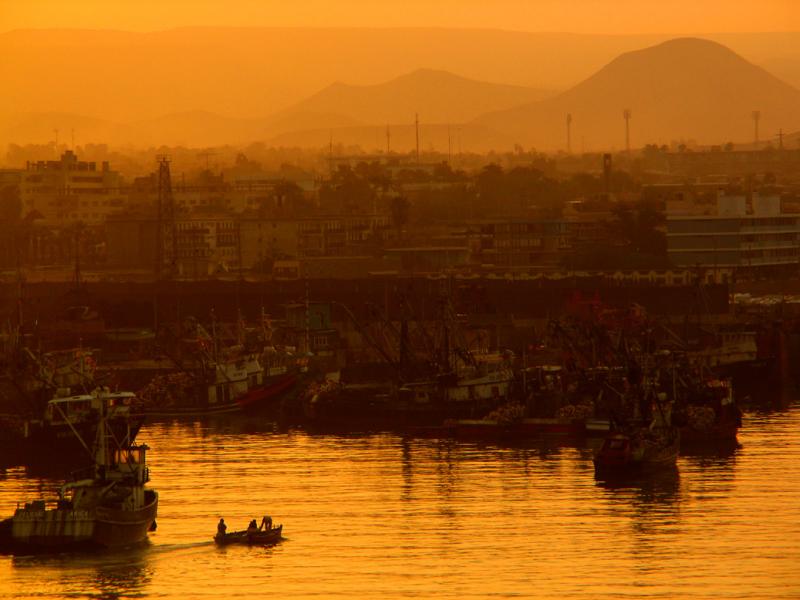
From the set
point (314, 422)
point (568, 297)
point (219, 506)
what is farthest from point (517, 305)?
point (219, 506)

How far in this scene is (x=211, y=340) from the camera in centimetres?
6831

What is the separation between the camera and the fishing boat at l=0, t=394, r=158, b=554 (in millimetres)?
37969

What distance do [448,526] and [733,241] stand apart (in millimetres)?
58727

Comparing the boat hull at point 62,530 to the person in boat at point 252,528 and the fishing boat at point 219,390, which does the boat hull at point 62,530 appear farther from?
the fishing boat at point 219,390

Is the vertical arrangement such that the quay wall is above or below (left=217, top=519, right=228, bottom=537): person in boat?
above

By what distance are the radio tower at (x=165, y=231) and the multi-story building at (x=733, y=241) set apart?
2314 centimetres

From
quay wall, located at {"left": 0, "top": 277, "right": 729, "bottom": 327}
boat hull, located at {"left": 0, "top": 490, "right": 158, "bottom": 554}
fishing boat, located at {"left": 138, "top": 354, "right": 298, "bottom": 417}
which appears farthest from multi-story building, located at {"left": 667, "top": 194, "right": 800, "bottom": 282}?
boat hull, located at {"left": 0, "top": 490, "right": 158, "bottom": 554}

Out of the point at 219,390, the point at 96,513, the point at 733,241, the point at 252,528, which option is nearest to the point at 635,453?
the point at 252,528

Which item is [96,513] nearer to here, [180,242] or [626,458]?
[626,458]

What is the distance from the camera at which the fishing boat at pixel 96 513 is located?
3797cm

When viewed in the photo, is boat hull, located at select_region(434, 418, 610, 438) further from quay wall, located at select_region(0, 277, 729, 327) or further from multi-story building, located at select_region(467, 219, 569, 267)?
multi-story building, located at select_region(467, 219, 569, 267)

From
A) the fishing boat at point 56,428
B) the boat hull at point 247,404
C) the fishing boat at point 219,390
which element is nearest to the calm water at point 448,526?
the fishing boat at point 56,428

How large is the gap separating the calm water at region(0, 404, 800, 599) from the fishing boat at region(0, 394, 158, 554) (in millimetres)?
435

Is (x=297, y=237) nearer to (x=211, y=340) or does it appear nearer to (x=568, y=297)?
(x=568, y=297)
